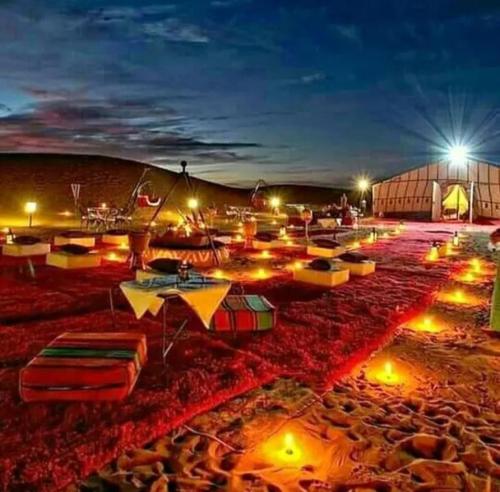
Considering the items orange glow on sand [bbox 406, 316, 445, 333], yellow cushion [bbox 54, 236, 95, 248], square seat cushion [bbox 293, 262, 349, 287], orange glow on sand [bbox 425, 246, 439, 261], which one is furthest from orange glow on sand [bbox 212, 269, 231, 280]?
orange glow on sand [bbox 425, 246, 439, 261]

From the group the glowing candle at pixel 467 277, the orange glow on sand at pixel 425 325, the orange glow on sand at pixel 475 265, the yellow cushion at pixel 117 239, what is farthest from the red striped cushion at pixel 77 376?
the yellow cushion at pixel 117 239

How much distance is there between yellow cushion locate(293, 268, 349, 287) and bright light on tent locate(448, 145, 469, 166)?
21.5 metres

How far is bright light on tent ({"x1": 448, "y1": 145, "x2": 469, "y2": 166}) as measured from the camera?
2707 cm

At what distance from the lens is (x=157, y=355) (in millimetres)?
4531

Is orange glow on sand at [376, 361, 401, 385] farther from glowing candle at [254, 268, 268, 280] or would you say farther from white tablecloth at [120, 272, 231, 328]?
glowing candle at [254, 268, 268, 280]

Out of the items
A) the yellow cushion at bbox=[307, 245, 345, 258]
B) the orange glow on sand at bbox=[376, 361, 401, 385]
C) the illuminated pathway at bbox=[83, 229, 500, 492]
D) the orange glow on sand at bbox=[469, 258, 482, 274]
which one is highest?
the yellow cushion at bbox=[307, 245, 345, 258]

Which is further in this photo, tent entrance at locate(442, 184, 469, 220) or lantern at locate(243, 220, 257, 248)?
tent entrance at locate(442, 184, 469, 220)

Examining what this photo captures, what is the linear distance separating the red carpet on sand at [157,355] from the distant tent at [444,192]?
19688 millimetres

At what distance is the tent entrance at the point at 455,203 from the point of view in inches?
1094

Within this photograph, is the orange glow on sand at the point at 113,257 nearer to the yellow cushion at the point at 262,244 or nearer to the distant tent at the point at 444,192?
the yellow cushion at the point at 262,244

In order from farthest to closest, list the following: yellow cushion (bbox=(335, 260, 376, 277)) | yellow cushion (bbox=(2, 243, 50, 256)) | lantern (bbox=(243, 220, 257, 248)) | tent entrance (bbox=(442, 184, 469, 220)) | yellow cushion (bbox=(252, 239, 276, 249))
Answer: tent entrance (bbox=(442, 184, 469, 220)) < lantern (bbox=(243, 220, 257, 248)) < yellow cushion (bbox=(252, 239, 276, 249)) < yellow cushion (bbox=(2, 243, 50, 256)) < yellow cushion (bbox=(335, 260, 376, 277))

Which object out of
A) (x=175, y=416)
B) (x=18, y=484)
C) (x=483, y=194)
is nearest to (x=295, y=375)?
(x=175, y=416)

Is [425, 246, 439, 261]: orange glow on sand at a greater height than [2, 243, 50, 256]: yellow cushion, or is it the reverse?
[2, 243, 50, 256]: yellow cushion

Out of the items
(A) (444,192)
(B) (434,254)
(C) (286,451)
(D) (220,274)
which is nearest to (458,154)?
(A) (444,192)
